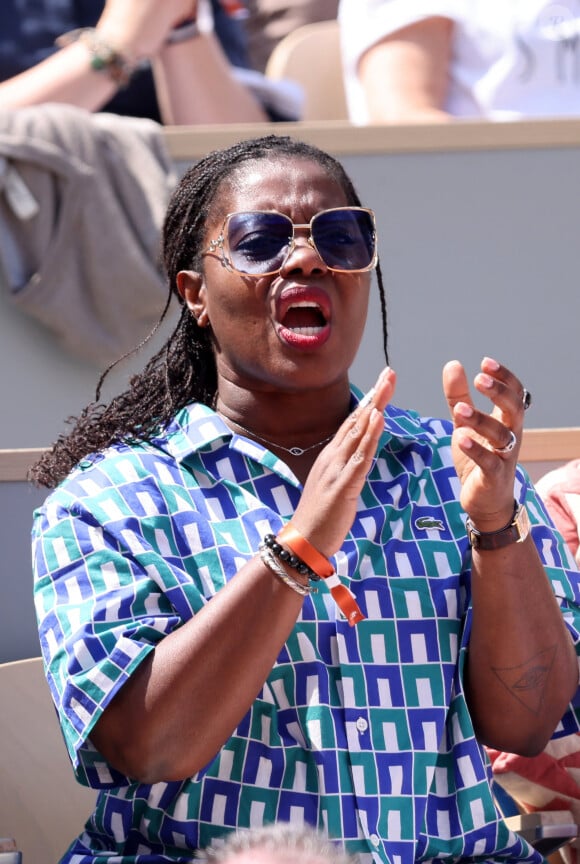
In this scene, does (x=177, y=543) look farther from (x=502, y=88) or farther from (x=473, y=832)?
(x=502, y=88)

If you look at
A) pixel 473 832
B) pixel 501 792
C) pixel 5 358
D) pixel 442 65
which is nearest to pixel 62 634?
pixel 473 832

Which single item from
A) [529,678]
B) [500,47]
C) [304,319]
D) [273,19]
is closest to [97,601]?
[304,319]

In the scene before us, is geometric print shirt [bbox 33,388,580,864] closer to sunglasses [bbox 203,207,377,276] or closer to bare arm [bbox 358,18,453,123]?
sunglasses [bbox 203,207,377,276]

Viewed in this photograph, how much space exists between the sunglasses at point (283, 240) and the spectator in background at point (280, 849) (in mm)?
1234

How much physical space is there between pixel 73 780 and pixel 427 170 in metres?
2.08

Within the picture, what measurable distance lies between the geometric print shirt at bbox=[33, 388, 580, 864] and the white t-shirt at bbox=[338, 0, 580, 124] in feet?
7.79

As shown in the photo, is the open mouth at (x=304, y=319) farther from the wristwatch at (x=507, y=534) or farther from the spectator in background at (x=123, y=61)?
the spectator in background at (x=123, y=61)

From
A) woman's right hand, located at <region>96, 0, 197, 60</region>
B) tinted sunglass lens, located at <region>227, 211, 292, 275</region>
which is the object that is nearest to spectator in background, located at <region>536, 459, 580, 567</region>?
tinted sunglass lens, located at <region>227, 211, 292, 275</region>

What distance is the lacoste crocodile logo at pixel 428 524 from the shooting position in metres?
2.18

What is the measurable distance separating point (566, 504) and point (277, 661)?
954 mm

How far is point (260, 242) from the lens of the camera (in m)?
2.17

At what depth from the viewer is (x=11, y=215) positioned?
3564mm

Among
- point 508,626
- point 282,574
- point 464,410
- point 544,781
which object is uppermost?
point 464,410

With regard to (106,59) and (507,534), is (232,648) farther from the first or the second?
(106,59)
